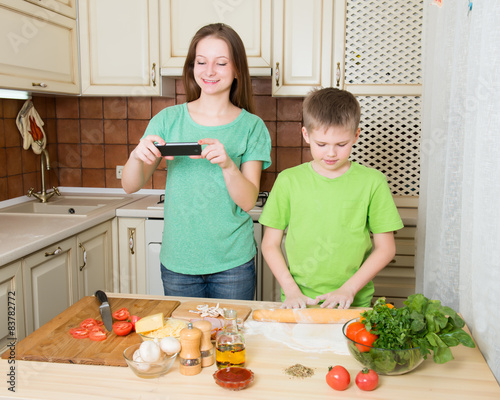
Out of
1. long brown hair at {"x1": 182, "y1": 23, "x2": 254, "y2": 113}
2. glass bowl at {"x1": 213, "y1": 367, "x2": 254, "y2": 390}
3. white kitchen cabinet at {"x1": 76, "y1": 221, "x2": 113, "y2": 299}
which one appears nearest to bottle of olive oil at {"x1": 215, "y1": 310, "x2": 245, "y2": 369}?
glass bowl at {"x1": 213, "y1": 367, "x2": 254, "y2": 390}

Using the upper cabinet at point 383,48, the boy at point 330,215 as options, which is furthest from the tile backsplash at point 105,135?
the boy at point 330,215

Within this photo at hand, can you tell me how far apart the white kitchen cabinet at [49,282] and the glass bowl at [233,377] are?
1119 mm

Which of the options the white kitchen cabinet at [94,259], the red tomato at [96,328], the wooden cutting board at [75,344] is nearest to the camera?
the wooden cutting board at [75,344]

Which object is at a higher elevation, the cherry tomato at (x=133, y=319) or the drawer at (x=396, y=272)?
the cherry tomato at (x=133, y=319)

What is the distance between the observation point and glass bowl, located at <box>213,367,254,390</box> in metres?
0.87

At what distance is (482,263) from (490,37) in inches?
15.9

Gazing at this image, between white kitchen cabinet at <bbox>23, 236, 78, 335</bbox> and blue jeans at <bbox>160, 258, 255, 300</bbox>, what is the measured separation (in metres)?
0.57

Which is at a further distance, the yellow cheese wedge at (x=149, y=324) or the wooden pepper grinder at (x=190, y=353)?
the yellow cheese wedge at (x=149, y=324)

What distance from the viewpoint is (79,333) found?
108cm

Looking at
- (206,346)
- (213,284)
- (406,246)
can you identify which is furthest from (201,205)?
(406,246)

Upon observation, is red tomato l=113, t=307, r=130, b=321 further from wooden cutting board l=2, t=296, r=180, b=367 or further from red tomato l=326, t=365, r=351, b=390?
red tomato l=326, t=365, r=351, b=390

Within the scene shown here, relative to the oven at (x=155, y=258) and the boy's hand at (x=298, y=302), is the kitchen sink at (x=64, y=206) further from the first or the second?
the boy's hand at (x=298, y=302)

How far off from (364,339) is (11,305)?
126 cm

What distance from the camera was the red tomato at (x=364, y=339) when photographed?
2.97 feet
